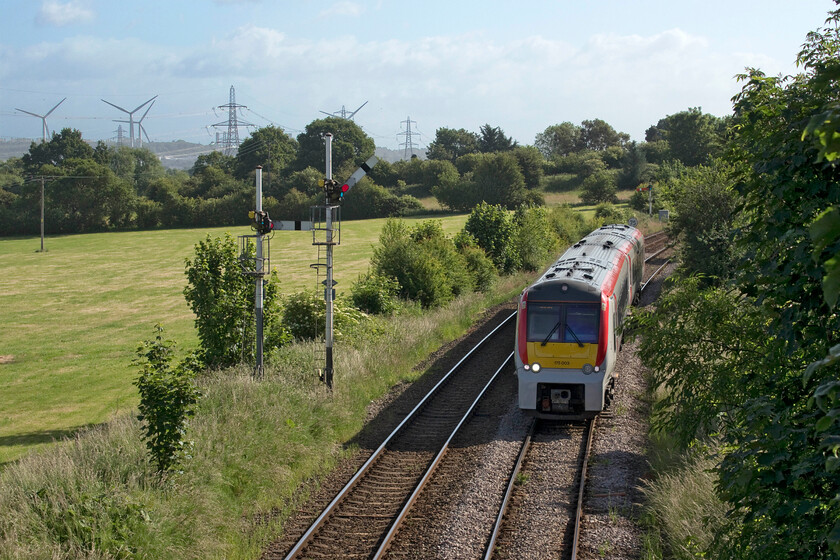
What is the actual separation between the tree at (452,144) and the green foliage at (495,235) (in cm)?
8842

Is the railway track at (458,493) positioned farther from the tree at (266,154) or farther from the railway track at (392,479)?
the tree at (266,154)

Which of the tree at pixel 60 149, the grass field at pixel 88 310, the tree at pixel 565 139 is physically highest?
the tree at pixel 565 139

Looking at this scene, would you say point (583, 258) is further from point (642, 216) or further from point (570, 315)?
point (642, 216)

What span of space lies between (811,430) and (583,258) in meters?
13.7

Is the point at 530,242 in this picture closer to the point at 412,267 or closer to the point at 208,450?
the point at 412,267

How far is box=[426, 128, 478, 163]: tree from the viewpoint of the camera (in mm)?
128125

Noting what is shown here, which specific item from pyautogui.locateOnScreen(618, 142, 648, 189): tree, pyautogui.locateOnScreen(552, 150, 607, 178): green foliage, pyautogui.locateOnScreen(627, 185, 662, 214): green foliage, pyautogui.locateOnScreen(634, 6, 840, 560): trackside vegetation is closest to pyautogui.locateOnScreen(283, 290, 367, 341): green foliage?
pyautogui.locateOnScreen(634, 6, 840, 560): trackside vegetation

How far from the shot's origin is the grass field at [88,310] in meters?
21.6

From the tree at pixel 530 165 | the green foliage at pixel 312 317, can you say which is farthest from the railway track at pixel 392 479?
the tree at pixel 530 165

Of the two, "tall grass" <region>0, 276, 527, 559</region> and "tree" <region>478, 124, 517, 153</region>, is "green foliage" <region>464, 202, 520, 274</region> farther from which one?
"tree" <region>478, 124, 517, 153</region>

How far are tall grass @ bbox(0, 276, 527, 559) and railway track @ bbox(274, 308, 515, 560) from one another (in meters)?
0.77

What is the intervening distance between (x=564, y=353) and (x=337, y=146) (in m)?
97.3

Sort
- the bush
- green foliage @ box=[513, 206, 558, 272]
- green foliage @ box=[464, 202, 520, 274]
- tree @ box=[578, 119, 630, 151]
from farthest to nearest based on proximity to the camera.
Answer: tree @ box=[578, 119, 630, 151] → green foliage @ box=[513, 206, 558, 272] → green foliage @ box=[464, 202, 520, 274] → the bush

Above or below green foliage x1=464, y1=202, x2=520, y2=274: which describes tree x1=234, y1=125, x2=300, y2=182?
above
